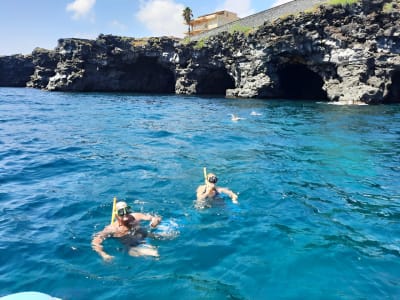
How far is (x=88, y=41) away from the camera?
51219 mm

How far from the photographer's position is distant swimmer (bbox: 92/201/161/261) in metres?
6.91

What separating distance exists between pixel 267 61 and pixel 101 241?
114ft

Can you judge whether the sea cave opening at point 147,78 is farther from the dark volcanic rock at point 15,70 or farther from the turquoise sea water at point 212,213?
the turquoise sea water at point 212,213

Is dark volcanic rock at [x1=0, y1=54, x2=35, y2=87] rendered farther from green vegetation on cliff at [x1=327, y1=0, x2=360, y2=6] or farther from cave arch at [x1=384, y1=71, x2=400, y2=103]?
cave arch at [x1=384, y1=71, x2=400, y2=103]

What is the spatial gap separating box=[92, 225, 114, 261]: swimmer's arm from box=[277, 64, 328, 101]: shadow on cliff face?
1507 inches

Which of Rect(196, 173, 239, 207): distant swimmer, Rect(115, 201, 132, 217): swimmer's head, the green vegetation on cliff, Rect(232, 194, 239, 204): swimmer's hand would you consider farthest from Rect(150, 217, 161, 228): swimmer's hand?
the green vegetation on cliff

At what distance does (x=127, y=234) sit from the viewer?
23.6ft

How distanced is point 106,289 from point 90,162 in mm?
8157

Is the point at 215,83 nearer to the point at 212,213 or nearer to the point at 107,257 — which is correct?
the point at 212,213

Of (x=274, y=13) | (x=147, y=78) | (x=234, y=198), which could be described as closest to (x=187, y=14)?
(x=147, y=78)

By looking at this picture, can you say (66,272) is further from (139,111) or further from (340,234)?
(139,111)

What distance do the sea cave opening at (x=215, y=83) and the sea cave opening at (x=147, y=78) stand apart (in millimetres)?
8052

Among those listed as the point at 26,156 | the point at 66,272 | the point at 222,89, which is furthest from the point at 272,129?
the point at 222,89

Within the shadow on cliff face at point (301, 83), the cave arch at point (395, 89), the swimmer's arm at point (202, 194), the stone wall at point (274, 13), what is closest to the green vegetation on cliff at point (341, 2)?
the stone wall at point (274, 13)
